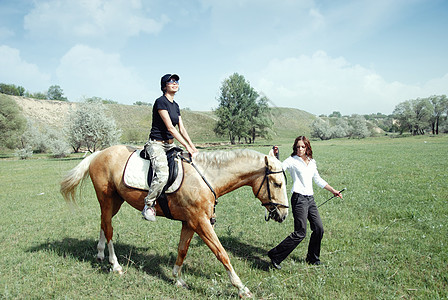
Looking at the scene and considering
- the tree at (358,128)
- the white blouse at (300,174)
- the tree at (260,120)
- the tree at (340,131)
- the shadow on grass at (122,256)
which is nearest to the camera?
the white blouse at (300,174)

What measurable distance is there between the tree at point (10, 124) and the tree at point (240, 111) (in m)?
40.0

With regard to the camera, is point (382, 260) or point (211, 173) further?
point (382, 260)

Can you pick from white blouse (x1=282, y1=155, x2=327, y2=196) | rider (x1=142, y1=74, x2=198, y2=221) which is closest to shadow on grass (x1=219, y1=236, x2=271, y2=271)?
white blouse (x1=282, y1=155, x2=327, y2=196)

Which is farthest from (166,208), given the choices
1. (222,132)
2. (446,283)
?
(222,132)

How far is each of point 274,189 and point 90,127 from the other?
3759 cm

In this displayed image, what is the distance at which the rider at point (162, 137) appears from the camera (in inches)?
173

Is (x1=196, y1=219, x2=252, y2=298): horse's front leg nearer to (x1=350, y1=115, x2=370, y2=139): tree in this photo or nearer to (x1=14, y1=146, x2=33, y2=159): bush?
(x1=14, y1=146, x2=33, y2=159): bush

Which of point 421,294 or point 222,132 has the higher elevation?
point 222,132

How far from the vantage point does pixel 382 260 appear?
16.6 feet

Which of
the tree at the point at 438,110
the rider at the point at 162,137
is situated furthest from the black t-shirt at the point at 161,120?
the tree at the point at 438,110

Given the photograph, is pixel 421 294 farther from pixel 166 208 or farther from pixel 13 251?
pixel 13 251

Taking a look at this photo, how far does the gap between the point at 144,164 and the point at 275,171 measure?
2.54 m

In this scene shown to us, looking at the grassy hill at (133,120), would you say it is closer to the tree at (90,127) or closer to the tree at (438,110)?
the tree at (90,127)

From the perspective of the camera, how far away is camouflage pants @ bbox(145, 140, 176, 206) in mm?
4371
